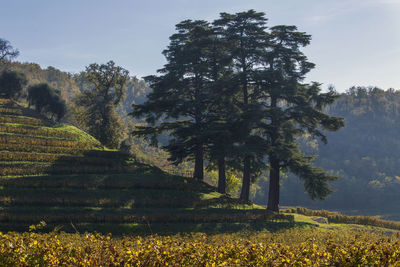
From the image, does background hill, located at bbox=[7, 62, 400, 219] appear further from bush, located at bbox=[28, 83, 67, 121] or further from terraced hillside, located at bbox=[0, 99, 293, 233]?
terraced hillside, located at bbox=[0, 99, 293, 233]

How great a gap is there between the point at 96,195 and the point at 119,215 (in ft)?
13.9

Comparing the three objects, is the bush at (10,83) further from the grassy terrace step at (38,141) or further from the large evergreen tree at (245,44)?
the large evergreen tree at (245,44)

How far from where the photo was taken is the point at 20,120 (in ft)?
136

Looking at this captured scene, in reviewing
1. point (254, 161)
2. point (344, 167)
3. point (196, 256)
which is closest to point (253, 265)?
point (196, 256)

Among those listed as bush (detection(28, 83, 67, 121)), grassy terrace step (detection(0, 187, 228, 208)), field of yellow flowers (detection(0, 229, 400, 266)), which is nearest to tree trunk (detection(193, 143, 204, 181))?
grassy terrace step (detection(0, 187, 228, 208))

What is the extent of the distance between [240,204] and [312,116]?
9.64m

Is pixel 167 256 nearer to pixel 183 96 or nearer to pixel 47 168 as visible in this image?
pixel 47 168

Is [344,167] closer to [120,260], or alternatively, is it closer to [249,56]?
[249,56]

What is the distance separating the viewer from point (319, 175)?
28328mm

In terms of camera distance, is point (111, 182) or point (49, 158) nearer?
point (111, 182)

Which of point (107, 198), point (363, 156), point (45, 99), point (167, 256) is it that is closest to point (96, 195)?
point (107, 198)

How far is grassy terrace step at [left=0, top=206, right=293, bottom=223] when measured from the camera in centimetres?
2192

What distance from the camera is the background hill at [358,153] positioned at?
10538 cm

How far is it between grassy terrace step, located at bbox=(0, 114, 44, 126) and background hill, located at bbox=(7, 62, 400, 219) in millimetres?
52158
